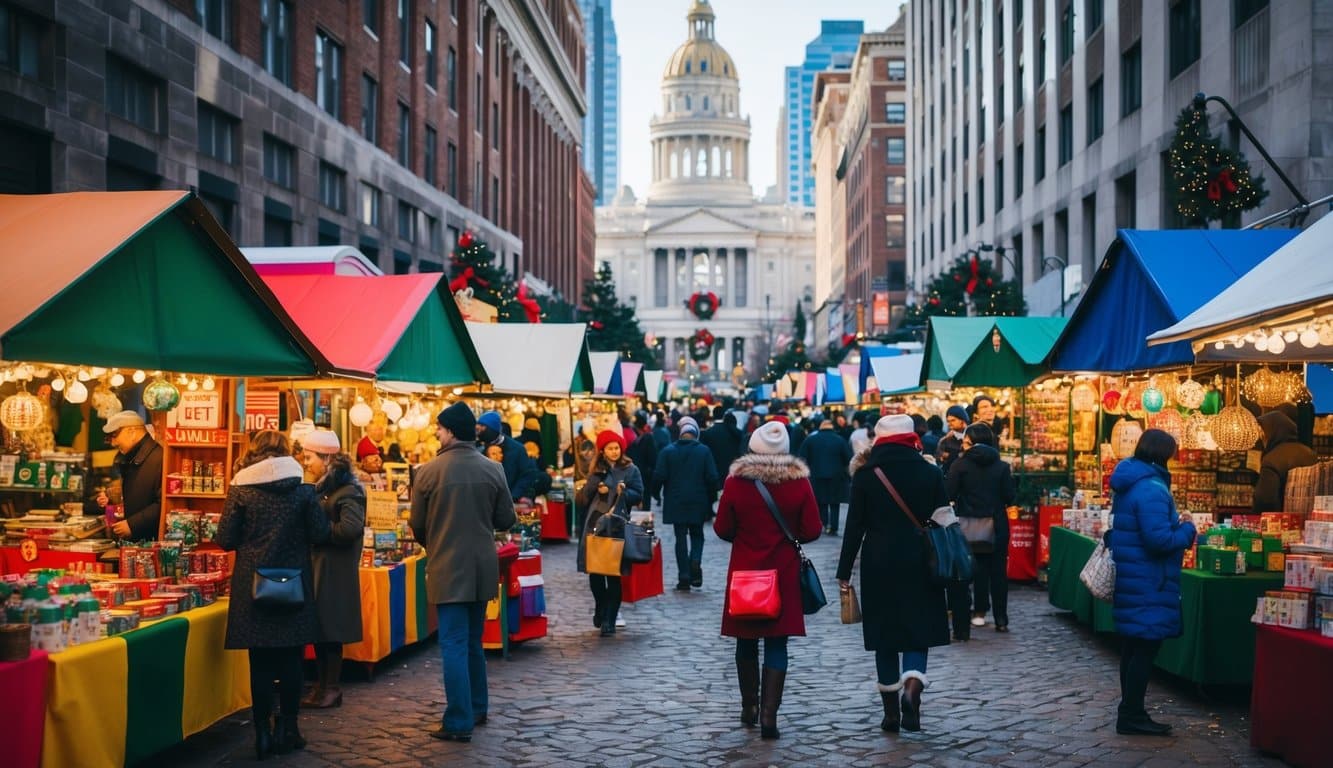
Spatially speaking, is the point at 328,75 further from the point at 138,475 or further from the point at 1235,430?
the point at 1235,430

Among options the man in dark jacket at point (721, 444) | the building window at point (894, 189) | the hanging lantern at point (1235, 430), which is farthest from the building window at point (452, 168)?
the building window at point (894, 189)

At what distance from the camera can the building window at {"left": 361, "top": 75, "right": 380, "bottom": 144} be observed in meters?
33.7

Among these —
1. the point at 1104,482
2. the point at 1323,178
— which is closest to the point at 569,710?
the point at 1104,482

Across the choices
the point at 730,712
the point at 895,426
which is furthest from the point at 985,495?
the point at 730,712

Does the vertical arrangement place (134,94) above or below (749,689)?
above

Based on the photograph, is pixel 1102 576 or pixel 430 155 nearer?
pixel 1102 576

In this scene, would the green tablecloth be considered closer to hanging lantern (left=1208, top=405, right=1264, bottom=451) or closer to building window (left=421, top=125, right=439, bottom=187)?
hanging lantern (left=1208, top=405, right=1264, bottom=451)

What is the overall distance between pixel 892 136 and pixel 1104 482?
65.3m

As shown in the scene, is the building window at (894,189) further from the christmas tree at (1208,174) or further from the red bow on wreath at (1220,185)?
the red bow on wreath at (1220,185)

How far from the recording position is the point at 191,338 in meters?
8.62

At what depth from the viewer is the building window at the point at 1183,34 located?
24.0 metres

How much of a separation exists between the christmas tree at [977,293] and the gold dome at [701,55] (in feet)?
487

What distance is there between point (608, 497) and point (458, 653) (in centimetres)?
427

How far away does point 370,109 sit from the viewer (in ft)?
112
